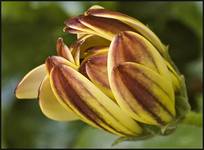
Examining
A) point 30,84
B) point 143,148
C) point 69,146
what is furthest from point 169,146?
point 30,84

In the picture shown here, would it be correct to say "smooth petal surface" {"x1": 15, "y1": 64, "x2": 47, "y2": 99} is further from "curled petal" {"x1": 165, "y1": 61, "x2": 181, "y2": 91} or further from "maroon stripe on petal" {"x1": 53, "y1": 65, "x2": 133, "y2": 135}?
"curled petal" {"x1": 165, "y1": 61, "x2": 181, "y2": 91}

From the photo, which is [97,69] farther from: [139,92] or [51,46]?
[51,46]

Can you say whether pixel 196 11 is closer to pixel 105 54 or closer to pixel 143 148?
pixel 143 148

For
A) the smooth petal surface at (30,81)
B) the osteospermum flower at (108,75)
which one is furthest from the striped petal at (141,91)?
the smooth petal surface at (30,81)


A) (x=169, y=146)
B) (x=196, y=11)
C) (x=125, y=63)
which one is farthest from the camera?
→ (x=196, y=11)

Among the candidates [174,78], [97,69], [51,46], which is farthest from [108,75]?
[51,46]
